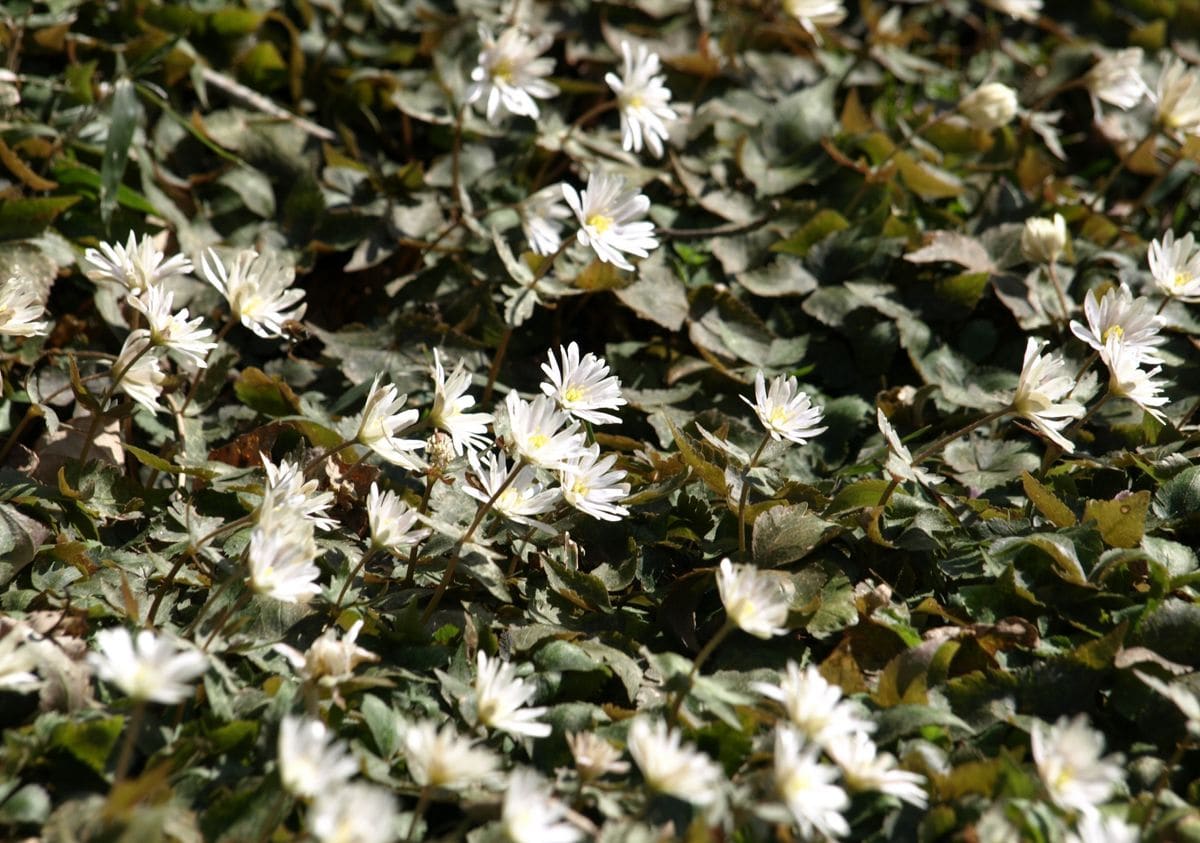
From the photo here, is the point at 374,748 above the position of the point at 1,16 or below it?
below

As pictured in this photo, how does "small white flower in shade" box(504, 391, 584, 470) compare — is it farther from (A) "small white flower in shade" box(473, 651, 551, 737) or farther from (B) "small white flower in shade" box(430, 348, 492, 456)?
(A) "small white flower in shade" box(473, 651, 551, 737)

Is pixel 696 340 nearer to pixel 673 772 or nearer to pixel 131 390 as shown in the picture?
pixel 131 390

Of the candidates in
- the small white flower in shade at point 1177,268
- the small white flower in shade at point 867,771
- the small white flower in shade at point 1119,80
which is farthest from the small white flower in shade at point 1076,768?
the small white flower in shade at point 1119,80

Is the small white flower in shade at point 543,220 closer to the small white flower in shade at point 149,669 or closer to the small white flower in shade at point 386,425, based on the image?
the small white flower in shade at point 386,425

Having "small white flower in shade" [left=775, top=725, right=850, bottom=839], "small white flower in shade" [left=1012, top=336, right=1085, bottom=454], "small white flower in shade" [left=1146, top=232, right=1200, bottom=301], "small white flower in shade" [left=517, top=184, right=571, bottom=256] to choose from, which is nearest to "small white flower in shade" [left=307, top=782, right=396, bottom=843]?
"small white flower in shade" [left=775, top=725, right=850, bottom=839]

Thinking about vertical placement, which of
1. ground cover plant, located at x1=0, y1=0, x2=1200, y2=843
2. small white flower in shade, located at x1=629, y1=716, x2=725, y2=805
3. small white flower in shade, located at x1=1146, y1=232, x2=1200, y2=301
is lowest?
ground cover plant, located at x1=0, y1=0, x2=1200, y2=843

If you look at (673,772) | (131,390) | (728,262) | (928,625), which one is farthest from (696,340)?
(673,772)
